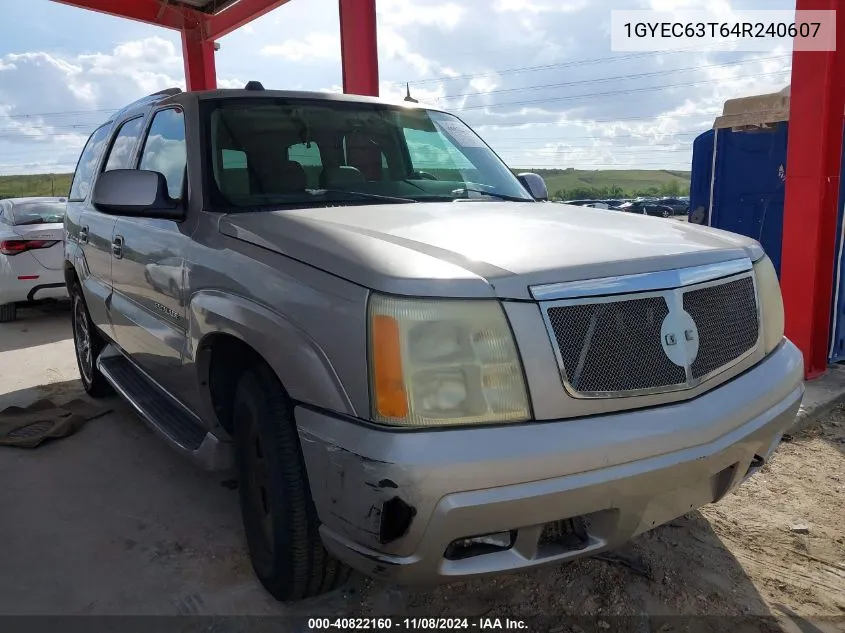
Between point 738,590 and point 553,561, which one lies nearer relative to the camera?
point 553,561

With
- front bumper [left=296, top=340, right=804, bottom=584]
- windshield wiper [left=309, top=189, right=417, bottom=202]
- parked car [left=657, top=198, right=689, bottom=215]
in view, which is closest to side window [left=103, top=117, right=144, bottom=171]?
windshield wiper [left=309, top=189, right=417, bottom=202]

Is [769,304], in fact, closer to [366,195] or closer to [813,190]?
[366,195]

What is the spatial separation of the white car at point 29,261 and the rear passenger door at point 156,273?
4801mm

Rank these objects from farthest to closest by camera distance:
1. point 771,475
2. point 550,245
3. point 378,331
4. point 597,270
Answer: point 771,475, point 550,245, point 597,270, point 378,331

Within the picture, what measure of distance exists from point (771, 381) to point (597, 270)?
2.74ft

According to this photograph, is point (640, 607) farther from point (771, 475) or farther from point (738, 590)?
point (771, 475)

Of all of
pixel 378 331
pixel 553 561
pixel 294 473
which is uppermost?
pixel 378 331

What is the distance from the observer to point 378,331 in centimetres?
166

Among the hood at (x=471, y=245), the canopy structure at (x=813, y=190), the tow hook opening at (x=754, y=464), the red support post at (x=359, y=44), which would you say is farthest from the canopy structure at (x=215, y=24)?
the tow hook opening at (x=754, y=464)

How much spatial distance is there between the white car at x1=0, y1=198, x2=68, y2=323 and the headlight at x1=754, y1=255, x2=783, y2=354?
7.42 m

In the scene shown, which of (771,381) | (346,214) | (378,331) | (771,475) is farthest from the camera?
(771,475)

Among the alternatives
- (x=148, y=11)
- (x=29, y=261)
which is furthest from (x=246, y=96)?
(x=148, y=11)

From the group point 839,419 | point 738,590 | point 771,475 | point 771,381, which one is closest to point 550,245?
point 771,381

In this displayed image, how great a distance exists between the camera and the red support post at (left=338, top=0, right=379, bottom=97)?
22.9 ft
